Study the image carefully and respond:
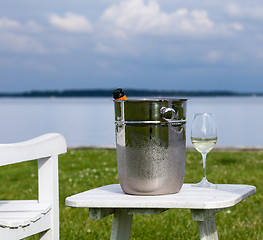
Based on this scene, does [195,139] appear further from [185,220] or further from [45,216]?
[185,220]

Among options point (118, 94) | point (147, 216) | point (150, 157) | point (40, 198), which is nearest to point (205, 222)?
point (150, 157)

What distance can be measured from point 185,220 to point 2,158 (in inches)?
120

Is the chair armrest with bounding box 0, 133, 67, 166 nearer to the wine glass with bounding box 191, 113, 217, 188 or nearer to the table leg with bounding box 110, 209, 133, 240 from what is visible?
the table leg with bounding box 110, 209, 133, 240

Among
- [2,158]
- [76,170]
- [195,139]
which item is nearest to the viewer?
[2,158]

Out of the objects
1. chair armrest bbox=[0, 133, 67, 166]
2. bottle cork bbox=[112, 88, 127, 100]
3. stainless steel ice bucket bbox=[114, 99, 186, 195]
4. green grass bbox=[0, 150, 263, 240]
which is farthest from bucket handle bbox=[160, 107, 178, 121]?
green grass bbox=[0, 150, 263, 240]

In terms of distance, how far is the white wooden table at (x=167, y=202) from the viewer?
7.90ft

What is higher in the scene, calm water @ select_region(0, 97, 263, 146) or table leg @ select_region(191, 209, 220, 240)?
table leg @ select_region(191, 209, 220, 240)

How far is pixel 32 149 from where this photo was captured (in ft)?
9.57

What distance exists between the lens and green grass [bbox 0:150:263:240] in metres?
4.85

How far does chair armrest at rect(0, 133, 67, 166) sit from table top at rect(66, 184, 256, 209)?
0.40m

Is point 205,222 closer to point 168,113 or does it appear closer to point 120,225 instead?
point 120,225

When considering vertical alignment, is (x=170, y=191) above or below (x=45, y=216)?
above

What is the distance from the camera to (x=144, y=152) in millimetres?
2533

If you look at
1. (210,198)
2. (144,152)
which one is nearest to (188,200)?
(210,198)
